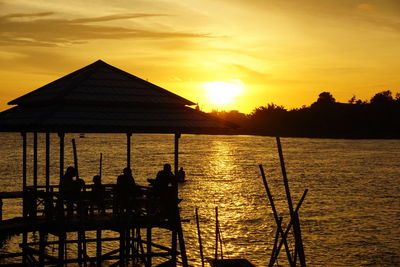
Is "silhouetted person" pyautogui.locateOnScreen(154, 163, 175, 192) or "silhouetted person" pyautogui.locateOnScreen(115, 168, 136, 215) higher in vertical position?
"silhouetted person" pyautogui.locateOnScreen(154, 163, 175, 192)

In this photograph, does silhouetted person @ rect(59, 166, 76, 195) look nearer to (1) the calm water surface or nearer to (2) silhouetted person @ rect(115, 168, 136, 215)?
(2) silhouetted person @ rect(115, 168, 136, 215)

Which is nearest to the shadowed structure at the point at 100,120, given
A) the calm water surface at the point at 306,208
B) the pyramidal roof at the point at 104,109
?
the pyramidal roof at the point at 104,109

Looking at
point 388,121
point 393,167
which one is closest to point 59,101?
point 393,167

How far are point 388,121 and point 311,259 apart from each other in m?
177

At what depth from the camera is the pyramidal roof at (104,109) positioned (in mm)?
15086

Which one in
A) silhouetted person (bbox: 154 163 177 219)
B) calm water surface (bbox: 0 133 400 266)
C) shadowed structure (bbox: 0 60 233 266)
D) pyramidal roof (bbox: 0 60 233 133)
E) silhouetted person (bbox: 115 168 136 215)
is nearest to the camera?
pyramidal roof (bbox: 0 60 233 133)

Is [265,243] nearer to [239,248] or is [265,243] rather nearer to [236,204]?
[239,248]

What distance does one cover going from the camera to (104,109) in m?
16.0

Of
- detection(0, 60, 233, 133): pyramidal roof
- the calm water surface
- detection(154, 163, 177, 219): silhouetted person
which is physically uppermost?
detection(0, 60, 233, 133): pyramidal roof

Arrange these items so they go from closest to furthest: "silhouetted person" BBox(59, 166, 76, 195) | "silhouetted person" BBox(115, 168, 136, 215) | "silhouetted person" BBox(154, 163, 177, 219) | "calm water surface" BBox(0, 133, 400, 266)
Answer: "silhouetted person" BBox(59, 166, 76, 195) < "silhouetted person" BBox(115, 168, 136, 215) < "silhouetted person" BBox(154, 163, 177, 219) < "calm water surface" BBox(0, 133, 400, 266)

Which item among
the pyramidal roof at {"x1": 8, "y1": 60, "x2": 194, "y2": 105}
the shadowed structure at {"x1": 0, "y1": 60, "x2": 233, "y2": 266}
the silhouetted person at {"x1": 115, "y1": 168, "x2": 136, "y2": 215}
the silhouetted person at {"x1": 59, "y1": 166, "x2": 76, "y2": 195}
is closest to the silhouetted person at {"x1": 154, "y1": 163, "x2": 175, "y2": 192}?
the shadowed structure at {"x1": 0, "y1": 60, "x2": 233, "y2": 266}

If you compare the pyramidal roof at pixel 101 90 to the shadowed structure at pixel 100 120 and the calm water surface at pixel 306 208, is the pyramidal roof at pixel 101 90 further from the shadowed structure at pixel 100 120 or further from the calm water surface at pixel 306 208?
the calm water surface at pixel 306 208

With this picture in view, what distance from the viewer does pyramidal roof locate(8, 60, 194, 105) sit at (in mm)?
16188

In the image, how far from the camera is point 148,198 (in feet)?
53.4
